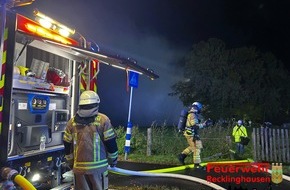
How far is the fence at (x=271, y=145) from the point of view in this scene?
31.4 feet

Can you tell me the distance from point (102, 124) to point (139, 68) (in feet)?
3.18

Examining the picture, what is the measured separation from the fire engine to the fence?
21.1ft

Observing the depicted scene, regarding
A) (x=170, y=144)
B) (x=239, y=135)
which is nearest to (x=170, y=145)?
(x=170, y=144)

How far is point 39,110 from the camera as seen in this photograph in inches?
164

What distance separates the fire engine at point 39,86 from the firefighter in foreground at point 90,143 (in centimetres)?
62

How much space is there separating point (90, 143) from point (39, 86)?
109 cm

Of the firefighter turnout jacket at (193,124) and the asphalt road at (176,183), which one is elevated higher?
the firefighter turnout jacket at (193,124)

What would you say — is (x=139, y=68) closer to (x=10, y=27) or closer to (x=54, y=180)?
(x=10, y=27)

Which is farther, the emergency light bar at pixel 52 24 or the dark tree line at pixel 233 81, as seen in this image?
the dark tree line at pixel 233 81

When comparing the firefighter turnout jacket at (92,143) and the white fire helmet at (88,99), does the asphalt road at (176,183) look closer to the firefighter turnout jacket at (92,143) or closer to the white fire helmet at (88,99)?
the firefighter turnout jacket at (92,143)

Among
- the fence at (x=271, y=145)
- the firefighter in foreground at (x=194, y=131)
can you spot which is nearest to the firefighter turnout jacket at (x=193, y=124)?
the firefighter in foreground at (x=194, y=131)

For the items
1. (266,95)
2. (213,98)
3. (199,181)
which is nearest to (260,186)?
(199,181)

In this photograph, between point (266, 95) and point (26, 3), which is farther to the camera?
point (266, 95)

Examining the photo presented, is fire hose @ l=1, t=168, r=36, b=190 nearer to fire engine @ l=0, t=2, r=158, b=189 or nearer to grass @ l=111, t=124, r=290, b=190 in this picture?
fire engine @ l=0, t=2, r=158, b=189
